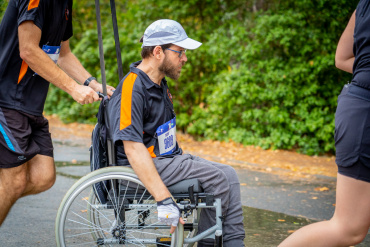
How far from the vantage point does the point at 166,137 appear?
10.1 feet

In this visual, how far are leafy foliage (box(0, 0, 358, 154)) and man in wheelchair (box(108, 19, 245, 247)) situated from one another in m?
6.15

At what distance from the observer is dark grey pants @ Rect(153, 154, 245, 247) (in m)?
2.95

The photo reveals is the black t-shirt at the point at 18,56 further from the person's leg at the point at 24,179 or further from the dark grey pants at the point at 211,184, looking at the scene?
the dark grey pants at the point at 211,184

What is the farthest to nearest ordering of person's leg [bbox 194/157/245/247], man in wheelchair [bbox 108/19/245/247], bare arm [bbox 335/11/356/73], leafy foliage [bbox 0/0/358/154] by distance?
leafy foliage [bbox 0/0/358/154] < person's leg [bbox 194/157/245/247] < man in wheelchair [bbox 108/19/245/247] < bare arm [bbox 335/11/356/73]

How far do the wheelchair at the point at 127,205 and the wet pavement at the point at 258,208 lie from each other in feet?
3.23

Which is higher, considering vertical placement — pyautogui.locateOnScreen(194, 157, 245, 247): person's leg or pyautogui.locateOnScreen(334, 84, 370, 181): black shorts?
pyautogui.locateOnScreen(334, 84, 370, 181): black shorts

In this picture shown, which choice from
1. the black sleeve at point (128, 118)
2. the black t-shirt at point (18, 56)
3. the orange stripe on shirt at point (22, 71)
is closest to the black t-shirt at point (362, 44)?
the black sleeve at point (128, 118)

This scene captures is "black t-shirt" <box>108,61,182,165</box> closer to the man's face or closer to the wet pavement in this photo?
the man's face

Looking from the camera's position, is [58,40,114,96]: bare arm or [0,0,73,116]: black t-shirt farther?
[58,40,114,96]: bare arm

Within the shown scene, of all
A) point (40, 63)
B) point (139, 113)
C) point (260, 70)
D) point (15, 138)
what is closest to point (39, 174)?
point (15, 138)

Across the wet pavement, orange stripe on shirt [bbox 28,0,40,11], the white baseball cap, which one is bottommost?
the wet pavement

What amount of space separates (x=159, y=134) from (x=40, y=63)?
0.85 meters

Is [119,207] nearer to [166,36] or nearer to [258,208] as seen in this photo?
[166,36]

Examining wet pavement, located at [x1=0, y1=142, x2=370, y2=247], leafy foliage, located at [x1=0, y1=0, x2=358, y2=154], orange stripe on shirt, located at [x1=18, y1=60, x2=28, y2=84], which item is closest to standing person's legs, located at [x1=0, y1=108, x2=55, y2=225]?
orange stripe on shirt, located at [x1=18, y1=60, x2=28, y2=84]
